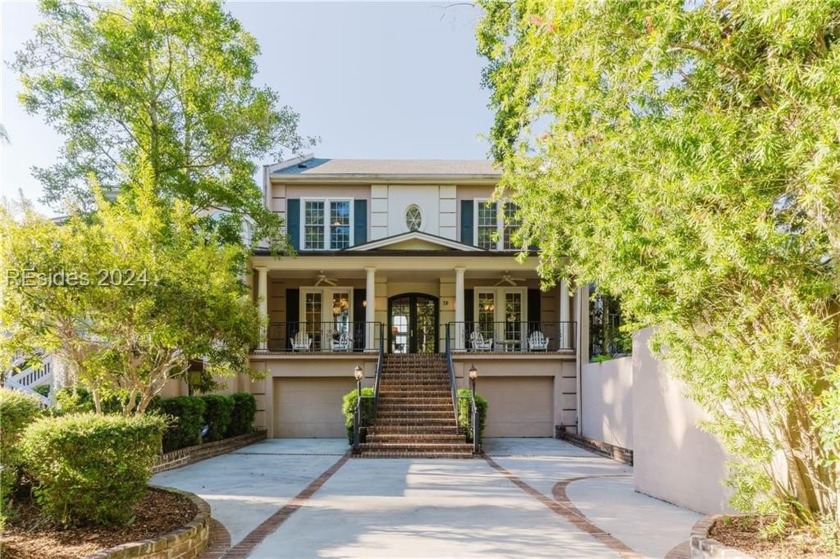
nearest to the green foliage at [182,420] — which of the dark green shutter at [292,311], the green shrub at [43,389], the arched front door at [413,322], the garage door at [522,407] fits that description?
the green shrub at [43,389]

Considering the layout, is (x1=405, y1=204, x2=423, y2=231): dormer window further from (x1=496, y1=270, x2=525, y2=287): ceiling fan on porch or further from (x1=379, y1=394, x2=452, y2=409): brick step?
(x1=379, y1=394, x2=452, y2=409): brick step

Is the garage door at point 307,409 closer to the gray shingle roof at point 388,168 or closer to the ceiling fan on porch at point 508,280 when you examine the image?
the ceiling fan on porch at point 508,280

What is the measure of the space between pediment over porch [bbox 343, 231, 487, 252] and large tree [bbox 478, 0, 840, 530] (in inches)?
425

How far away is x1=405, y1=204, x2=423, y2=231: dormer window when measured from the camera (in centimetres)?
1831

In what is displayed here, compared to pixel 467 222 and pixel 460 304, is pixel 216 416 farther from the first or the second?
pixel 467 222

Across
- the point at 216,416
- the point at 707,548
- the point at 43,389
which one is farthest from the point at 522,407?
the point at 707,548

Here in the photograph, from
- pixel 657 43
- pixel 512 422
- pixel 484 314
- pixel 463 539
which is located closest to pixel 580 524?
pixel 463 539

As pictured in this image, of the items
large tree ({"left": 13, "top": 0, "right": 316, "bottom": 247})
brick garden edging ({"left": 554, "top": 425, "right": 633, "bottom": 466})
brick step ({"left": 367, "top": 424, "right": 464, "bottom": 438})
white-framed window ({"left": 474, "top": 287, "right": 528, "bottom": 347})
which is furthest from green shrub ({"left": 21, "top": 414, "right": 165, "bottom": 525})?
white-framed window ({"left": 474, "top": 287, "right": 528, "bottom": 347})

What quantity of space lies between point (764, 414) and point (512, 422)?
12.0 m

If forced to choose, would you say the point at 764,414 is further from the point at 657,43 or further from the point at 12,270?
the point at 12,270

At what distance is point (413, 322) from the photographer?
18.6 metres

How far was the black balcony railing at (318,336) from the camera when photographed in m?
17.7

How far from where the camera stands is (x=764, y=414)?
16.9ft

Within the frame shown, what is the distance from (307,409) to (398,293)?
14.5ft
